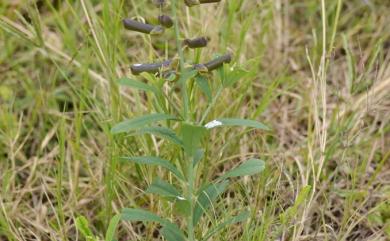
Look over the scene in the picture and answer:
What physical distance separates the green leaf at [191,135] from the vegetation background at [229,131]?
239 millimetres

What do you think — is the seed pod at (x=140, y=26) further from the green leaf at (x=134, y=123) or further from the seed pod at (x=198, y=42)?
the green leaf at (x=134, y=123)

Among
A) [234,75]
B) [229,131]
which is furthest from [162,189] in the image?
[229,131]

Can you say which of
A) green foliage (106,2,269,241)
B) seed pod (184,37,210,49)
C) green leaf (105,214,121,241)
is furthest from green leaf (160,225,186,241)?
seed pod (184,37,210,49)

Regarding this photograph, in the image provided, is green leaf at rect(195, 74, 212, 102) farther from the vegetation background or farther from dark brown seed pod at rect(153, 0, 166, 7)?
the vegetation background

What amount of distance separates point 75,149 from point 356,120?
804 millimetres

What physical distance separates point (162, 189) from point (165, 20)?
0.34 meters

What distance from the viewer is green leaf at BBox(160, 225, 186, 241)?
4.83ft

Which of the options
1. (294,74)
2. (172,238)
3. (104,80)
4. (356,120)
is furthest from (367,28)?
(172,238)

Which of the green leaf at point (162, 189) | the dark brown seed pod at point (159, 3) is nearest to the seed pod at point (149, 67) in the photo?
the dark brown seed pod at point (159, 3)

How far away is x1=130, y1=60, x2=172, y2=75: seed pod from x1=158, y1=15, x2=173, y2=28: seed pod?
72 mm

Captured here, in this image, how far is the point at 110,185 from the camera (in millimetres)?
1686

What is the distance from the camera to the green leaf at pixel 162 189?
1428mm

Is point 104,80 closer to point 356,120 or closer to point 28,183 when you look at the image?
point 28,183

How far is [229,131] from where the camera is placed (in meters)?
1.94
